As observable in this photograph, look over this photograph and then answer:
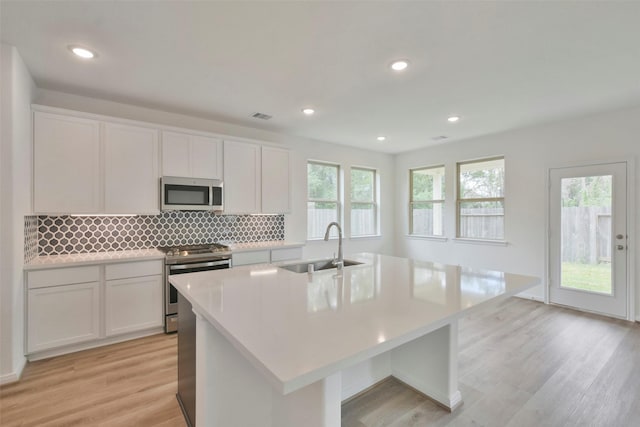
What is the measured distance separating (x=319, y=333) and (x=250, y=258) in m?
2.89

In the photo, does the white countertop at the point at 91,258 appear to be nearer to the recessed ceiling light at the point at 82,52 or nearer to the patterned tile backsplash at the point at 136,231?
the patterned tile backsplash at the point at 136,231

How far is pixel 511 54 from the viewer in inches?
93.7

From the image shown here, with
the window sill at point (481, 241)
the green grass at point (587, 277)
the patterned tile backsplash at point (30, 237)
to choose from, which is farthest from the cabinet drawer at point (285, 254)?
the green grass at point (587, 277)

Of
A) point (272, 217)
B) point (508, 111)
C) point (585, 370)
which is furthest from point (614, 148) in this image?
point (272, 217)

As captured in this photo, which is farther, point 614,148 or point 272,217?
point 272,217

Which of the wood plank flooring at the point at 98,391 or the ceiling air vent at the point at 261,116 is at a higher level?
the ceiling air vent at the point at 261,116

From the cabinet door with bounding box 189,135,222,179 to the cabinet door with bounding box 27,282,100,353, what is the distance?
1.61 meters

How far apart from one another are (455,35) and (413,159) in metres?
4.09

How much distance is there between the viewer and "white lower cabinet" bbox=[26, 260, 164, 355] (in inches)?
103

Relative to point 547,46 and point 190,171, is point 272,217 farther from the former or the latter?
point 547,46

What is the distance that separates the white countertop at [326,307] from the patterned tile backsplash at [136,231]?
196cm

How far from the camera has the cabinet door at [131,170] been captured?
310 cm

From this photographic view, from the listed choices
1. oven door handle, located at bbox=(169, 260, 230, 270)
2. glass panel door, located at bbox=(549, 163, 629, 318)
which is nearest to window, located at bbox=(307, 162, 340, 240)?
oven door handle, located at bbox=(169, 260, 230, 270)

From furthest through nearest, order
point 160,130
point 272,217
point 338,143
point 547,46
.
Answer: point 338,143
point 272,217
point 160,130
point 547,46
